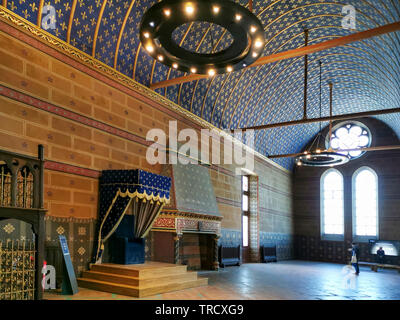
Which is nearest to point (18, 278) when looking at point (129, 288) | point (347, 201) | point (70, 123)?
point (129, 288)

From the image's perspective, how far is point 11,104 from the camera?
7688mm

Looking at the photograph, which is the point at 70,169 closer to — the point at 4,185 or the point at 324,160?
the point at 4,185

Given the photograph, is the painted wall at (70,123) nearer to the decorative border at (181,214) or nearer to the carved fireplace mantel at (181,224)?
the decorative border at (181,214)

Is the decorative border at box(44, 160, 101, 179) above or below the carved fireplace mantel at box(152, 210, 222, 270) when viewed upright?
above

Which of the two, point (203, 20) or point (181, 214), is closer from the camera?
point (203, 20)

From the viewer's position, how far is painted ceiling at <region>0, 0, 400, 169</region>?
9.52m

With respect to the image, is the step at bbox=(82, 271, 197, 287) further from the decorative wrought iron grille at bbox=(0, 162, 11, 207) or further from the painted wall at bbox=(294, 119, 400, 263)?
the painted wall at bbox=(294, 119, 400, 263)

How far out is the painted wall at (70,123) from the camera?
7793mm

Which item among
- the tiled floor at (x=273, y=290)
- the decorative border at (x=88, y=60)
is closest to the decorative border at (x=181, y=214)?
the tiled floor at (x=273, y=290)

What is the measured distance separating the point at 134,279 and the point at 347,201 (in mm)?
16742

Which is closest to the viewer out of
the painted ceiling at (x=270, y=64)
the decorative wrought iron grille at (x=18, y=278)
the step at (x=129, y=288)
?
the decorative wrought iron grille at (x=18, y=278)

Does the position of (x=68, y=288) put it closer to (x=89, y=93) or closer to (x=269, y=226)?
(x=89, y=93)

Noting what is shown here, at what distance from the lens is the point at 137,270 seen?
8422 mm

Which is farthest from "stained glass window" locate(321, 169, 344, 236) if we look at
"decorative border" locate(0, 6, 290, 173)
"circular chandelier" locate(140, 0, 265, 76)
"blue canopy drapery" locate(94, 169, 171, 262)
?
"circular chandelier" locate(140, 0, 265, 76)
